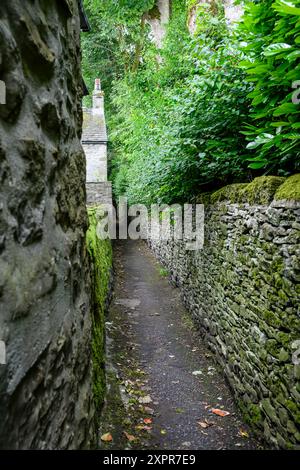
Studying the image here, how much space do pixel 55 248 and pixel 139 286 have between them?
796cm

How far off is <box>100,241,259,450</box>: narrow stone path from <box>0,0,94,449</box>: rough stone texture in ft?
5.57

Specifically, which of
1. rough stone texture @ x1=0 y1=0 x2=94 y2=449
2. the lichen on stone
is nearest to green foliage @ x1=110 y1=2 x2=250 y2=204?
the lichen on stone

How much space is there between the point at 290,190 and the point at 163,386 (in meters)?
3.09

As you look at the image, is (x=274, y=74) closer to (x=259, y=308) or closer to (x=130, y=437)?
(x=259, y=308)

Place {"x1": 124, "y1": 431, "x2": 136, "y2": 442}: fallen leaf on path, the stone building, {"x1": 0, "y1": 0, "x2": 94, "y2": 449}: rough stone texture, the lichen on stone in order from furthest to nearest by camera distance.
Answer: the stone building
{"x1": 124, "y1": 431, "x2": 136, "y2": 442}: fallen leaf on path
the lichen on stone
{"x1": 0, "y1": 0, "x2": 94, "y2": 449}: rough stone texture


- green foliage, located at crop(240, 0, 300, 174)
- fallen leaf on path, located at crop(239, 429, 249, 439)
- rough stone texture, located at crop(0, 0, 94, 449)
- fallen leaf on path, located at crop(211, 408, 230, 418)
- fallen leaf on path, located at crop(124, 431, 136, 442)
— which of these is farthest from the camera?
fallen leaf on path, located at crop(211, 408, 230, 418)

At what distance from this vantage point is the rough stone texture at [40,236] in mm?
1128

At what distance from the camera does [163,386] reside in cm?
458

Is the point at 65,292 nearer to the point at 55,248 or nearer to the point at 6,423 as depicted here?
the point at 55,248

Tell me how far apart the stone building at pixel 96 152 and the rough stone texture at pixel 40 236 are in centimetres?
1171

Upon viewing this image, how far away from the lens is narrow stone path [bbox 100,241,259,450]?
3.55 meters

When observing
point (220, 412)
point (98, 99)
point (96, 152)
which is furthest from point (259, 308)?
point (98, 99)

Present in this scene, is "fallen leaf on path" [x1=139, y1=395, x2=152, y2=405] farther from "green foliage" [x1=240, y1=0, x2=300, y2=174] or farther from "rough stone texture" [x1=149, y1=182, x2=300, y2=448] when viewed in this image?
"green foliage" [x1=240, y1=0, x2=300, y2=174]

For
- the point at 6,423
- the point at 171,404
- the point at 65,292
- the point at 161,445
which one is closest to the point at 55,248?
the point at 65,292
